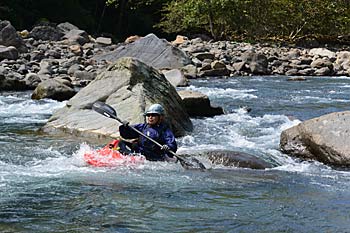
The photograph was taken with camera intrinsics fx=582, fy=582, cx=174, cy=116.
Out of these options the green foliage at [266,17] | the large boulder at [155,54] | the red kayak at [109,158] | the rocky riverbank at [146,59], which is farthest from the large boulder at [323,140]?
the green foliage at [266,17]

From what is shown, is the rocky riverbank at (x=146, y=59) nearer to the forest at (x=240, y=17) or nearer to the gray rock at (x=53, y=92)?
the gray rock at (x=53, y=92)

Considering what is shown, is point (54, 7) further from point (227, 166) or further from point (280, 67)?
point (227, 166)

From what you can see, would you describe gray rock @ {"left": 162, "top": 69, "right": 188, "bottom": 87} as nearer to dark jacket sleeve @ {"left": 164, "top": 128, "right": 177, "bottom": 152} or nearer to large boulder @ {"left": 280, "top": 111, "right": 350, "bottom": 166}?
large boulder @ {"left": 280, "top": 111, "right": 350, "bottom": 166}

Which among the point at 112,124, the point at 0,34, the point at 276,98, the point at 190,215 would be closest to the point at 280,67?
the point at 276,98

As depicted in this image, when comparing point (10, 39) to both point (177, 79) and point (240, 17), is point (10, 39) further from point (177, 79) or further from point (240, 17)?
point (240, 17)

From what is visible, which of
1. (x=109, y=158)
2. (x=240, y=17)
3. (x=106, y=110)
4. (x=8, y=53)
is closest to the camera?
(x=109, y=158)

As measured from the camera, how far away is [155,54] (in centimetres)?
1828

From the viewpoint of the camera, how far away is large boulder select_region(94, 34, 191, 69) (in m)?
18.0

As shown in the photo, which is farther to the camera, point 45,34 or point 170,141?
point 45,34

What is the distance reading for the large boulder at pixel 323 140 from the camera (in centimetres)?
710

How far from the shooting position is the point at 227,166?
22.5 feet

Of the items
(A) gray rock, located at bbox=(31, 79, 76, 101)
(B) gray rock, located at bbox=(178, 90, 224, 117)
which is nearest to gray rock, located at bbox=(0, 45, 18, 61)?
(A) gray rock, located at bbox=(31, 79, 76, 101)

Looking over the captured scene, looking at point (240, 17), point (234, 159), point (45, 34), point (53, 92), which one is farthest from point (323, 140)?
point (240, 17)

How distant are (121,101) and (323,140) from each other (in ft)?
11.2
